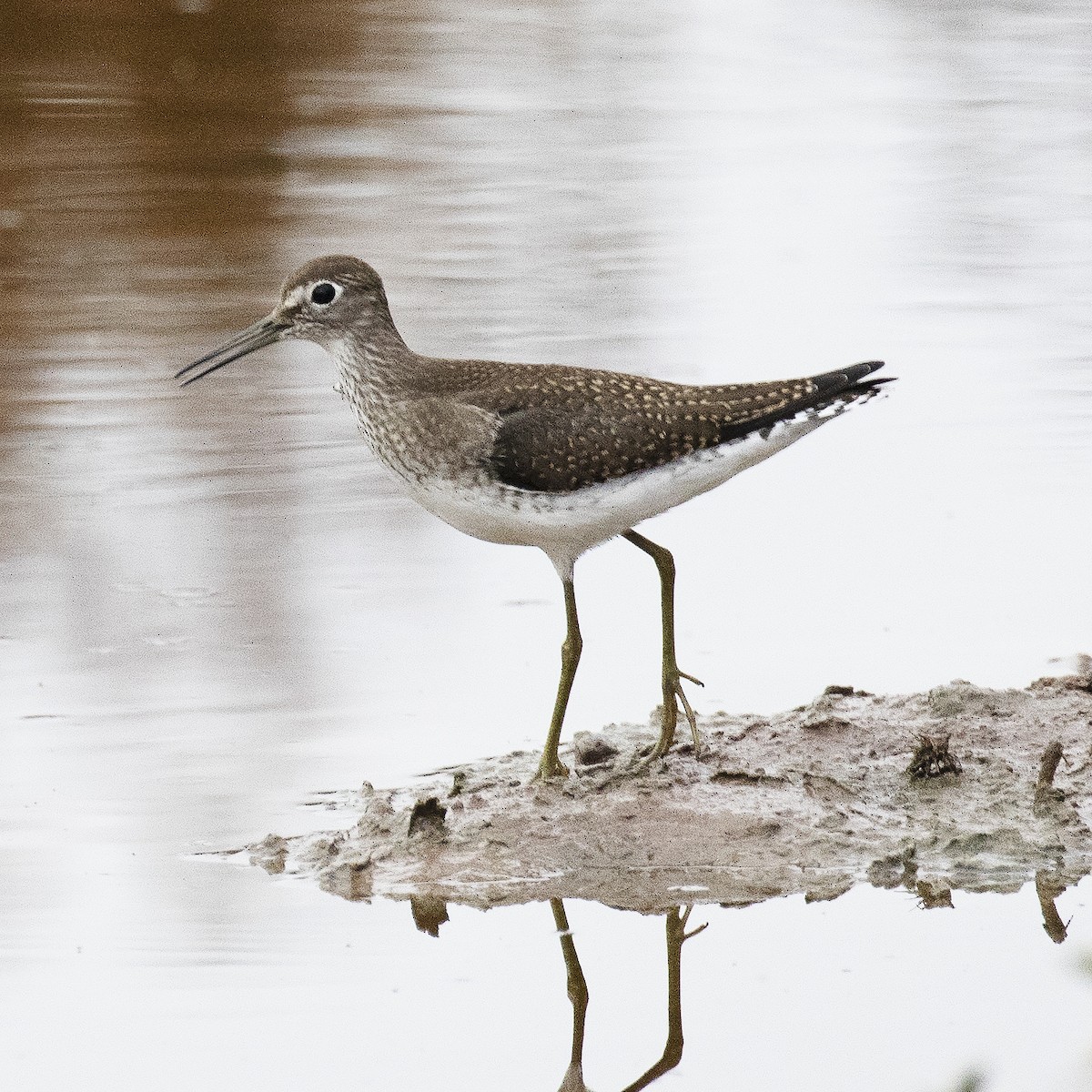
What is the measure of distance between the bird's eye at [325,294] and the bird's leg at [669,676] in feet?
3.66

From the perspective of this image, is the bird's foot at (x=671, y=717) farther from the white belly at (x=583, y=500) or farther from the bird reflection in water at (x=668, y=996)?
the bird reflection in water at (x=668, y=996)

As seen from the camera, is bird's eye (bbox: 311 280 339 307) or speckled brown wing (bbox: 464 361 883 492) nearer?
speckled brown wing (bbox: 464 361 883 492)

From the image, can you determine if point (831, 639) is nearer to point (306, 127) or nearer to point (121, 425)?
point (121, 425)

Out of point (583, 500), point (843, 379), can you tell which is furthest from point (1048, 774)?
point (583, 500)

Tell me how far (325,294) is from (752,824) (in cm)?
201

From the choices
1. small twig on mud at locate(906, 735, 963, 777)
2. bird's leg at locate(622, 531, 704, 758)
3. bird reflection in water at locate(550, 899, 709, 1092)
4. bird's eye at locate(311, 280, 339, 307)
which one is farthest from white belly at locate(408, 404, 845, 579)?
bird reflection in water at locate(550, 899, 709, 1092)

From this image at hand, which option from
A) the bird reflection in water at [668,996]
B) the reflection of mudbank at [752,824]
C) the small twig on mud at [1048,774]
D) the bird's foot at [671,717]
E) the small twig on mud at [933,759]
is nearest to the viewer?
the bird reflection in water at [668,996]

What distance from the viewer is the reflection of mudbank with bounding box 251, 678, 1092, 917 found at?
5.38 m

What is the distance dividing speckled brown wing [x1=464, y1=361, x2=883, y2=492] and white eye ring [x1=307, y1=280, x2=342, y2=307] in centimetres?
57

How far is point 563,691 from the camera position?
19.6ft

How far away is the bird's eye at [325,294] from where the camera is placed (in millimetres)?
6223

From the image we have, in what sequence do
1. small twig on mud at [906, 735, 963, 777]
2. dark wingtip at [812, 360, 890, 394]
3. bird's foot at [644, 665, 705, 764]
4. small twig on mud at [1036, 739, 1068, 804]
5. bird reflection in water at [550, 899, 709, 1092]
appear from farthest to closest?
dark wingtip at [812, 360, 890, 394] < bird's foot at [644, 665, 705, 764] < small twig on mud at [906, 735, 963, 777] < small twig on mud at [1036, 739, 1068, 804] < bird reflection in water at [550, 899, 709, 1092]

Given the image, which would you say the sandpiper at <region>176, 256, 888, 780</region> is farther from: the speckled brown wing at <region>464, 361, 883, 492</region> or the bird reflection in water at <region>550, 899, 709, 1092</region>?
the bird reflection in water at <region>550, 899, 709, 1092</region>

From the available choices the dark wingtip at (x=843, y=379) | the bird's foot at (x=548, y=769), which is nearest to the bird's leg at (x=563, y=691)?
the bird's foot at (x=548, y=769)
